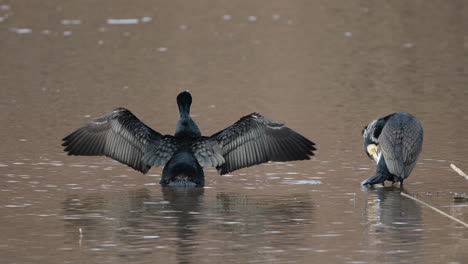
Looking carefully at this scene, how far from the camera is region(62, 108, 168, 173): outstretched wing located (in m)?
12.4

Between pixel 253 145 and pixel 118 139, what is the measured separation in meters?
1.70

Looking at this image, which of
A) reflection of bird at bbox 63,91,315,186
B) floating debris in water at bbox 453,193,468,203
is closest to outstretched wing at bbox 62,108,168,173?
reflection of bird at bbox 63,91,315,186

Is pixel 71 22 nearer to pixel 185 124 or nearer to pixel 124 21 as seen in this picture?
pixel 124 21

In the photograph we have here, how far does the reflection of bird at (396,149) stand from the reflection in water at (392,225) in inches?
7.5

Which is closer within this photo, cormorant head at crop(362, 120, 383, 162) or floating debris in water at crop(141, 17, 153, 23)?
cormorant head at crop(362, 120, 383, 162)

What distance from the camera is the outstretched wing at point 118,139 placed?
40.6 feet

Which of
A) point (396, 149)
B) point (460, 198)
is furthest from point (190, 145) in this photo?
point (460, 198)

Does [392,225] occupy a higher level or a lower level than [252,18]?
lower

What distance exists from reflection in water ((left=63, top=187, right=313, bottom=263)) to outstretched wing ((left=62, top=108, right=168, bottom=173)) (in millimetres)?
818

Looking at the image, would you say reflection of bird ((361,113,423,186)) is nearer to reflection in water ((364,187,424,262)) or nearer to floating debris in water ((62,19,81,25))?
reflection in water ((364,187,424,262))

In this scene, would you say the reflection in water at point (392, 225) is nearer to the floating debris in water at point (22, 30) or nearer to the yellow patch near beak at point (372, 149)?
the yellow patch near beak at point (372, 149)

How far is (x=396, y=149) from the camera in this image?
11.8m

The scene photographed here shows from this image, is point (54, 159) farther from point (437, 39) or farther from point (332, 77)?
point (437, 39)

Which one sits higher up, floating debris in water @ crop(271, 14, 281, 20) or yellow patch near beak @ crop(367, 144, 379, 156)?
floating debris in water @ crop(271, 14, 281, 20)
